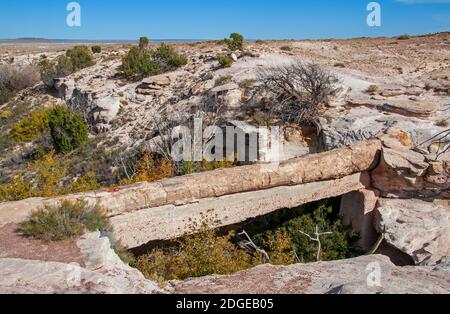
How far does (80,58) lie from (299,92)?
19.5 metres

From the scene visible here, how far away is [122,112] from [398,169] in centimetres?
1421

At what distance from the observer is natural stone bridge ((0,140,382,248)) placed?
7.95 metres

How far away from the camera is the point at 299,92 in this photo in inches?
581

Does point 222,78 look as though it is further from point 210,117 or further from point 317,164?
point 317,164

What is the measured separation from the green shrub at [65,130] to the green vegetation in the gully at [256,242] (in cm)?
1110

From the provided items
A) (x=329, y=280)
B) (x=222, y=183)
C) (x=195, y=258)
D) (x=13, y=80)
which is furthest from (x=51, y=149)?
(x=329, y=280)

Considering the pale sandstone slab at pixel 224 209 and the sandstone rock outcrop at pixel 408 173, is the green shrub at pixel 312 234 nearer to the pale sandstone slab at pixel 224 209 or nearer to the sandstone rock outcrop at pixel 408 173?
the pale sandstone slab at pixel 224 209

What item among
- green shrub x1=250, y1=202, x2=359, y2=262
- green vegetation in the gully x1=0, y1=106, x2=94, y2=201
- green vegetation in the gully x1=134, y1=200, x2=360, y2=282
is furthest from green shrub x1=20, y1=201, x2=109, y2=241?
green shrub x1=250, y1=202, x2=359, y2=262

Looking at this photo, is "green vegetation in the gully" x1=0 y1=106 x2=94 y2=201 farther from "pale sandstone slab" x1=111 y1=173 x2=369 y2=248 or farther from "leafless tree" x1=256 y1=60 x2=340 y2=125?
"leafless tree" x1=256 y1=60 x2=340 y2=125

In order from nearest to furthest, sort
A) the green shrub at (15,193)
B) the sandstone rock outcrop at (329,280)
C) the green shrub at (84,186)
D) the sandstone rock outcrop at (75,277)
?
1. the sandstone rock outcrop at (75,277)
2. the sandstone rock outcrop at (329,280)
3. the green shrub at (15,193)
4. the green shrub at (84,186)

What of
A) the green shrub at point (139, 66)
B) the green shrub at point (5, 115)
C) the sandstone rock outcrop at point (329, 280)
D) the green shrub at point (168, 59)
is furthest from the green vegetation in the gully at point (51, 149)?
the sandstone rock outcrop at point (329, 280)

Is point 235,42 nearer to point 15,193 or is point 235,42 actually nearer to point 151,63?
point 151,63

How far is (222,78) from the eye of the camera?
18.2 metres

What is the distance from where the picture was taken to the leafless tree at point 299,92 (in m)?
14.2
